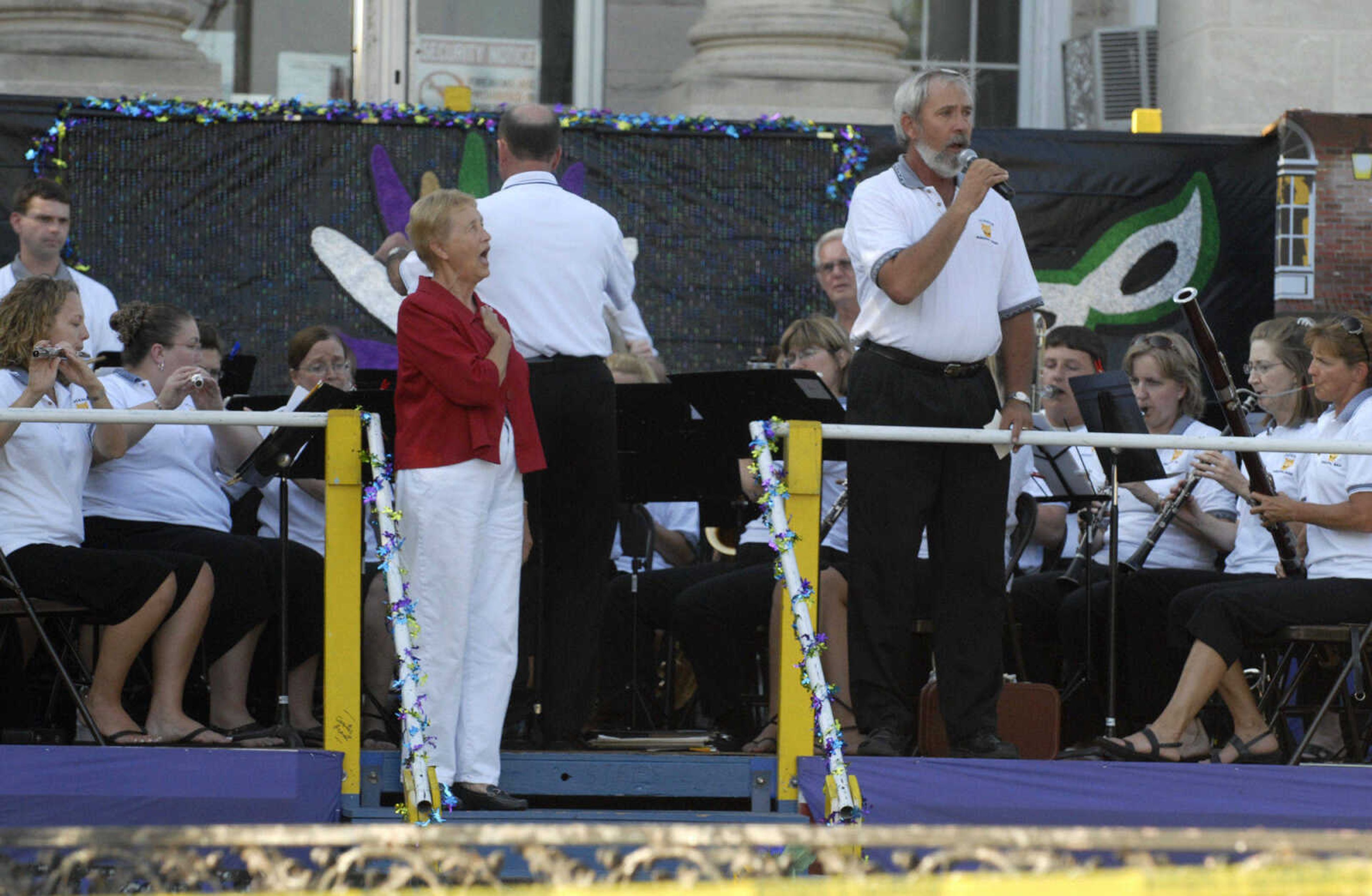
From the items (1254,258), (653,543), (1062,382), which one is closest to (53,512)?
(653,543)

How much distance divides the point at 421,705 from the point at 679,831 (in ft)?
8.90

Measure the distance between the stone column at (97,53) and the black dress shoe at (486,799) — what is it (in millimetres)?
5676

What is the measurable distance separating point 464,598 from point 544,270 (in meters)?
1.11

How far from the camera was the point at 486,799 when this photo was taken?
552 centimetres

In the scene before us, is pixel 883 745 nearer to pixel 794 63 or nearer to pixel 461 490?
pixel 461 490

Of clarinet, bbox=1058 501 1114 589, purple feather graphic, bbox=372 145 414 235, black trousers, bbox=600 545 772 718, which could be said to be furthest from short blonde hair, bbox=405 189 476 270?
purple feather graphic, bbox=372 145 414 235

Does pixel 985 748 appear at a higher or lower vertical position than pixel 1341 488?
lower

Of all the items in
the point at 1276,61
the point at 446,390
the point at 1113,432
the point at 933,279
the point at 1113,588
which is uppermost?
the point at 1276,61

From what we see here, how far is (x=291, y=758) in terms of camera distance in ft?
18.0

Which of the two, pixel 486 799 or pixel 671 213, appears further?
pixel 671 213

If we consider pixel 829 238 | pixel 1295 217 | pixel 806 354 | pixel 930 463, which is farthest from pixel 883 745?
pixel 1295 217

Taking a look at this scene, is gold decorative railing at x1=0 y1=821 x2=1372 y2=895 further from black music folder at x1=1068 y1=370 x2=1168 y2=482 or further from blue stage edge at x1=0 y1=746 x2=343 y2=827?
black music folder at x1=1068 y1=370 x2=1168 y2=482

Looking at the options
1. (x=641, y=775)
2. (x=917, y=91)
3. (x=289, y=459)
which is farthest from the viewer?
(x=289, y=459)

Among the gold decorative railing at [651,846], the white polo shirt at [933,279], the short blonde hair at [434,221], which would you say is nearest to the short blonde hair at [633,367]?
the white polo shirt at [933,279]
